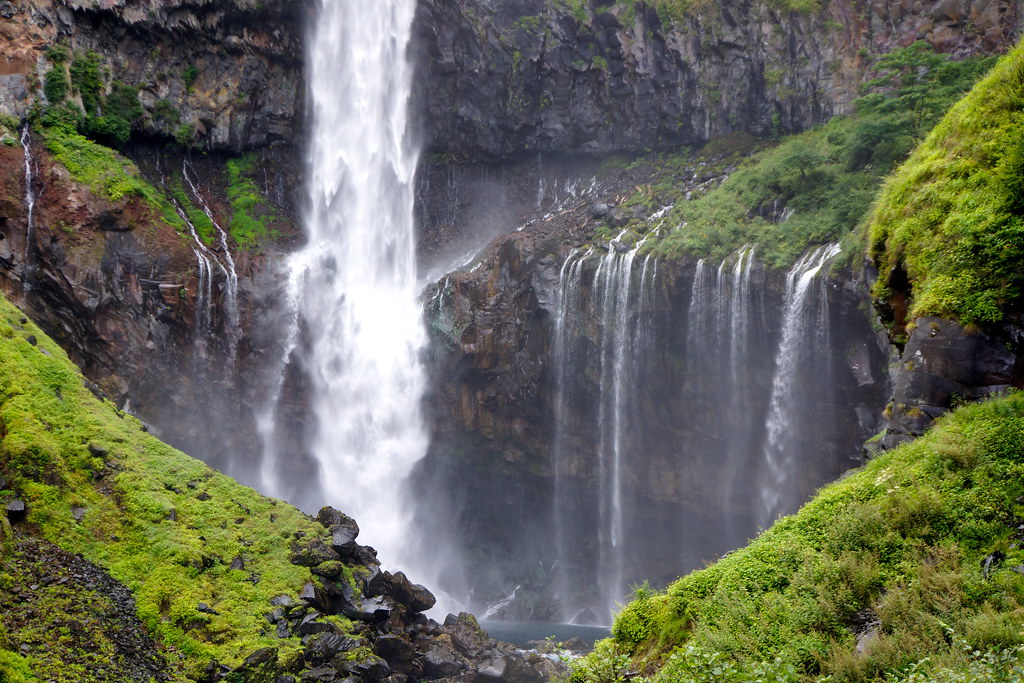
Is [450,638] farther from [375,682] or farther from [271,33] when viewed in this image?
[271,33]

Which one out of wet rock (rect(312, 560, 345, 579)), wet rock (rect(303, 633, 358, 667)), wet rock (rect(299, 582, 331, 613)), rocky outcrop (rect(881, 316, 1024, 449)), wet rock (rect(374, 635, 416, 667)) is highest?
rocky outcrop (rect(881, 316, 1024, 449))

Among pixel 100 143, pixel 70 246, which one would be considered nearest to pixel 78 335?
pixel 70 246

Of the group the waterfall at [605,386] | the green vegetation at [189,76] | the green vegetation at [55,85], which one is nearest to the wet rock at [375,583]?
the waterfall at [605,386]

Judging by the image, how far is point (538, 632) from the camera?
25375 mm

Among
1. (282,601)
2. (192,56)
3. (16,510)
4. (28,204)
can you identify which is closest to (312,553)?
(282,601)

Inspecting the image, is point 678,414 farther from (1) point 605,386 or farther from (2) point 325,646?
(2) point 325,646

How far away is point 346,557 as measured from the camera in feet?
55.4

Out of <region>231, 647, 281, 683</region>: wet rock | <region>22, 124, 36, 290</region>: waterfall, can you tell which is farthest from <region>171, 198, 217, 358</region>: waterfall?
<region>231, 647, 281, 683</region>: wet rock

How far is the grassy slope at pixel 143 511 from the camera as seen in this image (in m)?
13.3

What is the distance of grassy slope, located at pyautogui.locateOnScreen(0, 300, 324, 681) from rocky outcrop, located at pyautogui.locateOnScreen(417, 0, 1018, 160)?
2342cm

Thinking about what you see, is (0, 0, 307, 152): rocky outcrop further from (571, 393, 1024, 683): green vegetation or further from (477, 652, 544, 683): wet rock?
(571, 393, 1024, 683): green vegetation

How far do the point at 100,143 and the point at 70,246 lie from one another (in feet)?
25.4

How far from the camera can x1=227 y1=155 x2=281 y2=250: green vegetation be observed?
31047 millimetres

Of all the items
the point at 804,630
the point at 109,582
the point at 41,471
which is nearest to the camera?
the point at 804,630
